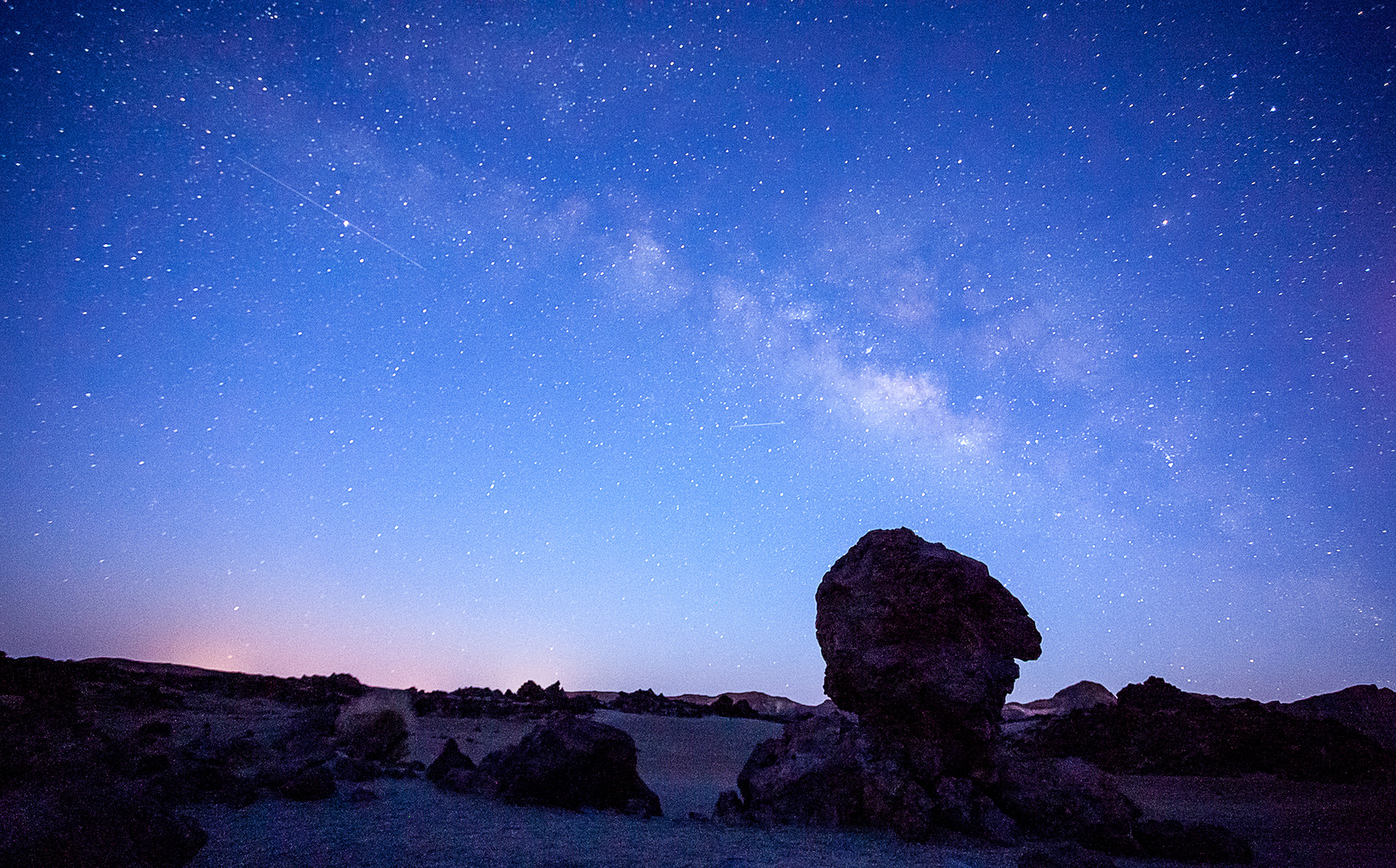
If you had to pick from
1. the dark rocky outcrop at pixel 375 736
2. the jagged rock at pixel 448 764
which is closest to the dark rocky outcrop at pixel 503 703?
the dark rocky outcrop at pixel 375 736

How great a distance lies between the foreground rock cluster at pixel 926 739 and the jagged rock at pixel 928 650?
0.05ft

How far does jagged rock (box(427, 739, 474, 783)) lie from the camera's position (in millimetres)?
10344

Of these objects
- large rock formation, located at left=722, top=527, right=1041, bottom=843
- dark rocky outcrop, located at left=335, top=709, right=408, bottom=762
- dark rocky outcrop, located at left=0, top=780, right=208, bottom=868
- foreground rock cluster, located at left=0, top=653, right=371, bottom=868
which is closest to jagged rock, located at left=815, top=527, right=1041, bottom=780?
large rock formation, located at left=722, top=527, right=1041, bottom=843

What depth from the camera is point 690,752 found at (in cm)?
1820

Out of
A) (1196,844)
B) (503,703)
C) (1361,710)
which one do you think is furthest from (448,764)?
(1361,710)

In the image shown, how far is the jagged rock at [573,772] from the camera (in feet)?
29.0

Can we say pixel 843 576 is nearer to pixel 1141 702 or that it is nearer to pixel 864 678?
pixel 864 678

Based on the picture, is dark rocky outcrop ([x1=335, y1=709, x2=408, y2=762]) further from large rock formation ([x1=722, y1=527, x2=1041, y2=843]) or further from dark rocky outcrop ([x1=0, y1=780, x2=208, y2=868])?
dark rocky outcrop ([x1=0, y1=780, x2=208, y2=868])

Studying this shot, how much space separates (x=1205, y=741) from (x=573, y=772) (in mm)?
15567

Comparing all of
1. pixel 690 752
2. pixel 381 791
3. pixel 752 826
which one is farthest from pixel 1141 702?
pixel 381 791

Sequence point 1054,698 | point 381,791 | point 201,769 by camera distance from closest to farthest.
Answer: point 201,769 < point 381,791 < point 1054,698

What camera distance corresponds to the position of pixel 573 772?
29.6 feet

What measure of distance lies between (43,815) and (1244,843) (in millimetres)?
10769

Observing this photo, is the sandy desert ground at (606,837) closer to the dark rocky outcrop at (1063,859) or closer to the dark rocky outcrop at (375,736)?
the dark rocky outcrop at (1063,859)
